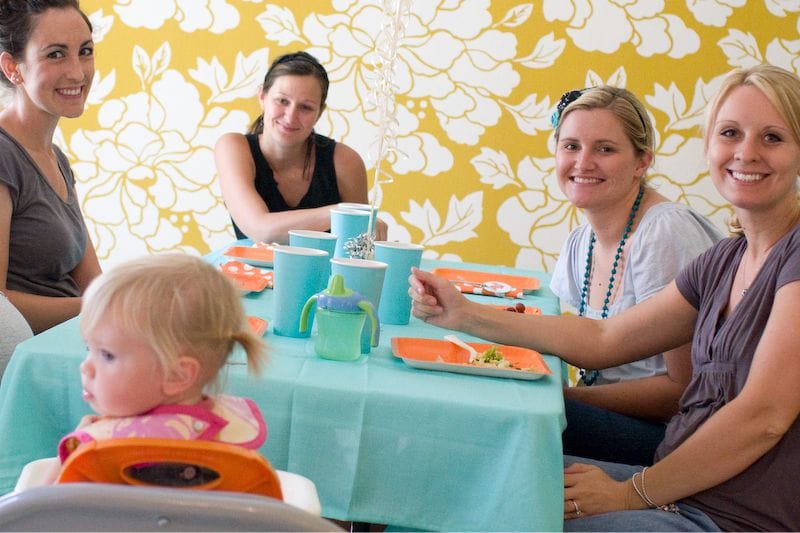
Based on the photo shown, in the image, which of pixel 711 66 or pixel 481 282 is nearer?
pixel 481 282

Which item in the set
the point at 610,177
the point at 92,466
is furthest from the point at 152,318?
the point at 610,177

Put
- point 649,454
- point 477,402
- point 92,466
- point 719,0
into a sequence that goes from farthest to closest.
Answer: point 719,0 → point 649,454 → point 477,402 → point 92,466

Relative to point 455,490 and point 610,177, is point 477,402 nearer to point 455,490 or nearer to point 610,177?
point 455,490

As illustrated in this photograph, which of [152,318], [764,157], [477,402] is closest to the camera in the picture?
[152,318]

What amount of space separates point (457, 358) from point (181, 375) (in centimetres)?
65

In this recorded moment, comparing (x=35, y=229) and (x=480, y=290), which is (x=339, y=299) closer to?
(x=480, y=290)

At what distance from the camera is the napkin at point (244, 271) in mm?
2018

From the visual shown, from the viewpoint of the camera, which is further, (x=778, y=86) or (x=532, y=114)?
(x=532, y=114)

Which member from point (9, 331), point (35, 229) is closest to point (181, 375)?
point (9, 331)

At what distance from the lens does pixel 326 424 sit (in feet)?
4.16

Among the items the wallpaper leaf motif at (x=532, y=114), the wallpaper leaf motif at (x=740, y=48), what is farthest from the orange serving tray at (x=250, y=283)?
the wallpaper leaf motif at (x=740, y=48)

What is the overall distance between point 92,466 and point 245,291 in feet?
3.37

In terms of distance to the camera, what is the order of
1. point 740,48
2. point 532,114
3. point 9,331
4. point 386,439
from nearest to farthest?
1. point 386,439
2. point 9,331
3. point 740,48
4. point 532,114

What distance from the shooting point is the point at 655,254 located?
1.93 meters
